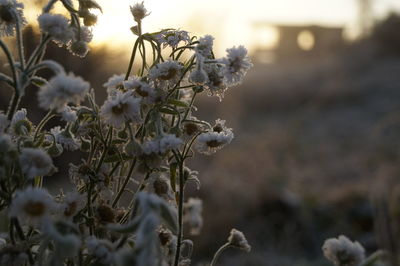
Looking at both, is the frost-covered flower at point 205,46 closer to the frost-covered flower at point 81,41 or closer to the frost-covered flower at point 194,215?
the frost-covered flower at point 81,41

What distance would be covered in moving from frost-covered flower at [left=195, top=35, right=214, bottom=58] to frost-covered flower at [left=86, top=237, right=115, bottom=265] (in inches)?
11.7

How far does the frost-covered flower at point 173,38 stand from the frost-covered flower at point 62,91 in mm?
234

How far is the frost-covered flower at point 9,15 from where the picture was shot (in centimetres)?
71

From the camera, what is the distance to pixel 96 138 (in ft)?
2.50

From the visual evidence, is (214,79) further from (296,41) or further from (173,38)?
(296,41)

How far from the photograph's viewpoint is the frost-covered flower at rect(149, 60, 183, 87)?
715 mm

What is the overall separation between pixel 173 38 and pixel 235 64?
11 centimetres

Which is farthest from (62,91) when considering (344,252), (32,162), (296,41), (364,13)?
(296,41)

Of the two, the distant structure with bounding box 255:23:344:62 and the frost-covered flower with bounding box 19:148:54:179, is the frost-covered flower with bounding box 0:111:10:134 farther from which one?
the distant structure with bounding box 255:23:344:62

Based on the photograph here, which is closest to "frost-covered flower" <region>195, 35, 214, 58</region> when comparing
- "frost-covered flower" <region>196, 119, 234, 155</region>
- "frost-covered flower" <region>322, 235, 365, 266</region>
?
"frost-covered flower" <region>196, 119, 234, 155</region>

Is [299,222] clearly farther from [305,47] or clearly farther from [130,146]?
[305,47]

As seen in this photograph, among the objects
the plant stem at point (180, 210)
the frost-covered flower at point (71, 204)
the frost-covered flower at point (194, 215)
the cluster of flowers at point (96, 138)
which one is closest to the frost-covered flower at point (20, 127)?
the cluster of flowers at point (96, 138)

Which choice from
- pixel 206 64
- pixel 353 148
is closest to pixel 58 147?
pixel 206 64

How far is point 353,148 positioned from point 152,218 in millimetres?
7318
